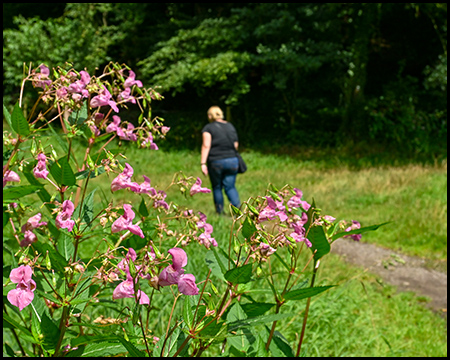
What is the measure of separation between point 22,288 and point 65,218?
239 millimetres

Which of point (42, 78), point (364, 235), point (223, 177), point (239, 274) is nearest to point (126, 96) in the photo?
point (42, 78)

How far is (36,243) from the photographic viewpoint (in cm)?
131

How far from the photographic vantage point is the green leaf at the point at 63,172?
1173 mm

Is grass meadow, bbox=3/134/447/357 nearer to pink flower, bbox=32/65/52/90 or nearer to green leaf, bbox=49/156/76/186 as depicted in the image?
green leaf, bbox=49/156/76/186

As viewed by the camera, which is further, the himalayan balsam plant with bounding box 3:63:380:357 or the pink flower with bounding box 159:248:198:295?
the himalayan balsam plant with bounding box 3:63:380:357

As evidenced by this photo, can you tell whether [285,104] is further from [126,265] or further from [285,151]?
[126,265]

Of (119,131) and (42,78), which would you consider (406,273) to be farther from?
(42,78)

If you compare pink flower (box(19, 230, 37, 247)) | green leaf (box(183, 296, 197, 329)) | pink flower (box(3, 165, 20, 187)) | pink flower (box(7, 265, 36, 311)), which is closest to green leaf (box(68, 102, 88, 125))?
pink flower (box(3, 165, 20, 187))

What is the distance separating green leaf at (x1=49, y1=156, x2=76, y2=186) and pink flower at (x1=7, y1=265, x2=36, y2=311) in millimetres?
320

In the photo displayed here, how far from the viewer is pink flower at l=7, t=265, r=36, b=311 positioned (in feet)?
2.94

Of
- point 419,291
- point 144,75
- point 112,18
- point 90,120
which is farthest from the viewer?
point 112,18

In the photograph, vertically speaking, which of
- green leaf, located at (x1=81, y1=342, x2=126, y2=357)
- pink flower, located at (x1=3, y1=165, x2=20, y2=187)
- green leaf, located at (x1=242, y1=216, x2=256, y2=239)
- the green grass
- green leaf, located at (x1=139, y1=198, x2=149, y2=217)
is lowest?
the green grass

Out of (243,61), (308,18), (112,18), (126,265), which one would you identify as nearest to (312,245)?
(126,265)

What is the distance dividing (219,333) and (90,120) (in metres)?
0.70
